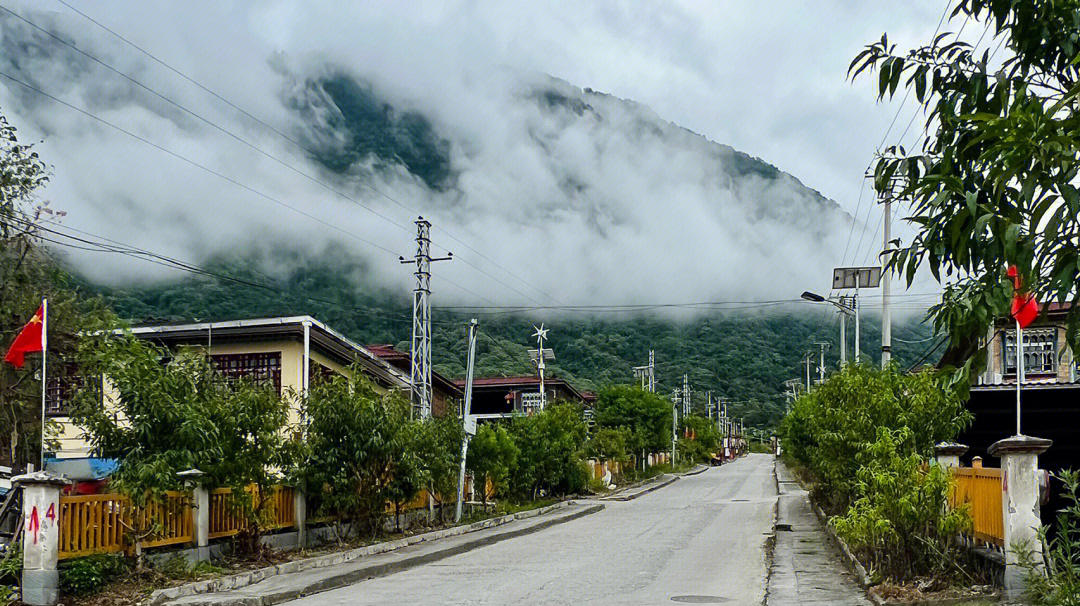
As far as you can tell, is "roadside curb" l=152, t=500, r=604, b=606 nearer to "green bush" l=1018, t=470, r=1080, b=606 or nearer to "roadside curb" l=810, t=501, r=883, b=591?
"roadside curb" l=810, t=501, r=883, b=591

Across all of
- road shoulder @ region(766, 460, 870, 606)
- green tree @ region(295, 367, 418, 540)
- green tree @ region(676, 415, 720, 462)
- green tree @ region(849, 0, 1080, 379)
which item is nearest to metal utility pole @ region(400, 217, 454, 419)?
green tree @ region(295, 367, 418, 540)

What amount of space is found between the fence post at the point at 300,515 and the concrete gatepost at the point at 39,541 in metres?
6.83

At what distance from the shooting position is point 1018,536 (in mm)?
11367

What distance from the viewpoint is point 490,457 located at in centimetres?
2952

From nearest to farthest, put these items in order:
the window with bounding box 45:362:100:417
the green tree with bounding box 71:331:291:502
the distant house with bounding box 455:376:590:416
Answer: the green tree with bounding box 71:331:291:502, the window with bounding box 45:362:100:417, the distant house with bounding box 455:376:590:416

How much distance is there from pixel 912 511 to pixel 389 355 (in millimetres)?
35187

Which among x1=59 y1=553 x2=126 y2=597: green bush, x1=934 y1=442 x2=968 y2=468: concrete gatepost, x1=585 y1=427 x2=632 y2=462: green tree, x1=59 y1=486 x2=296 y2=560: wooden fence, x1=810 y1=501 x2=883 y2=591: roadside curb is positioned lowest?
x1=585 y1=427 x2=632 y2=462: green tree

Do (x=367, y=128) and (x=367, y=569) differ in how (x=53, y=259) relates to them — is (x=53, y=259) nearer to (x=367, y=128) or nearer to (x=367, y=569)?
(x=367, y=569)

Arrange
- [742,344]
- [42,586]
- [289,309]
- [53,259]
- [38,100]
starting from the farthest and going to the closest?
[742,344], [38,100], [289,309], [53,259], [42,586]

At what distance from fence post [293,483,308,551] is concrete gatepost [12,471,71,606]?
269 inches

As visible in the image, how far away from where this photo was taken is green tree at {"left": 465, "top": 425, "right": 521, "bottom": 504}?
29031mm

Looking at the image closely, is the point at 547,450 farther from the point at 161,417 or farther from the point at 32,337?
the point at 161,417

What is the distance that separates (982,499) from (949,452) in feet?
11.7

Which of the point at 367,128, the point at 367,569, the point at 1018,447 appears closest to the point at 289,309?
the point at 367,569
